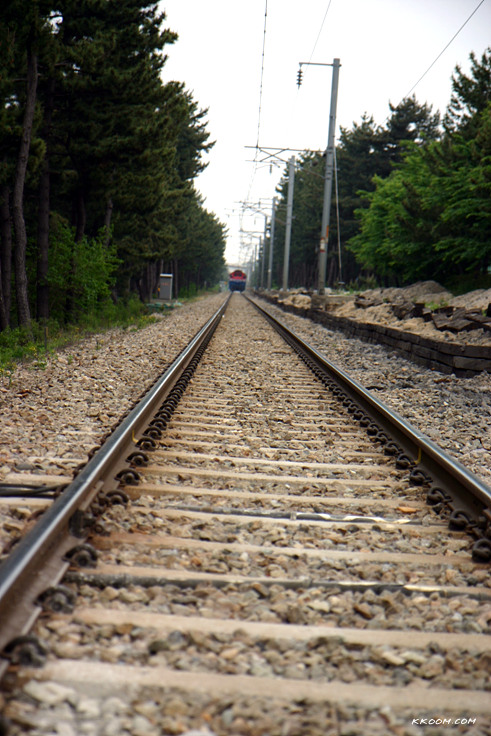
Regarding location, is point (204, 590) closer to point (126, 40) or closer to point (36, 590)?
point (36, 590)

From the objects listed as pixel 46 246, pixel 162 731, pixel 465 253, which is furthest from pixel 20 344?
pixel 465 253

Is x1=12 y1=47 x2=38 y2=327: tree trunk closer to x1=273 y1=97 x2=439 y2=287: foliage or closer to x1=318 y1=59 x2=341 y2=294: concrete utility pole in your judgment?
x1=318 y1=59 x2=341 y2=294: concrete utility pole

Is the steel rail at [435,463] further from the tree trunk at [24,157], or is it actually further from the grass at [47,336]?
the tree trunk at [24,157]

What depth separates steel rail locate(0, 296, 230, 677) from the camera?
86.0 inches

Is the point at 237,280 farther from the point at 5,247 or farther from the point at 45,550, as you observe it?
the point at 45,550

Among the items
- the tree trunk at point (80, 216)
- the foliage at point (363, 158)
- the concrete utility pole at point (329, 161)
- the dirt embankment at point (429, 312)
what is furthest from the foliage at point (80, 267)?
the foliage at point (363, 158)

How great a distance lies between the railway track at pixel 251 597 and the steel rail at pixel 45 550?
10 mm

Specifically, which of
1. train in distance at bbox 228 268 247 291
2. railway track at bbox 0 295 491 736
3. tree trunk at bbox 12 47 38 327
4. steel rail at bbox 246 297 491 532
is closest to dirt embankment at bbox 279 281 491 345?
steel rail at bbox 246 297 491 532

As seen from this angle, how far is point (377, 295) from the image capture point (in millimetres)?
30594

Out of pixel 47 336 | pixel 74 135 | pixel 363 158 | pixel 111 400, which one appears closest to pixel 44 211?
pixel 74 135

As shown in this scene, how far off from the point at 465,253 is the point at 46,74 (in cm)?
1912

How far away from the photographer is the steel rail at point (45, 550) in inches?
86.0

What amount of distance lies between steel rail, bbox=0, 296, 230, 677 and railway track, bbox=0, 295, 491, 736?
0.01m

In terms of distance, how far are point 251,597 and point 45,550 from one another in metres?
0.92
